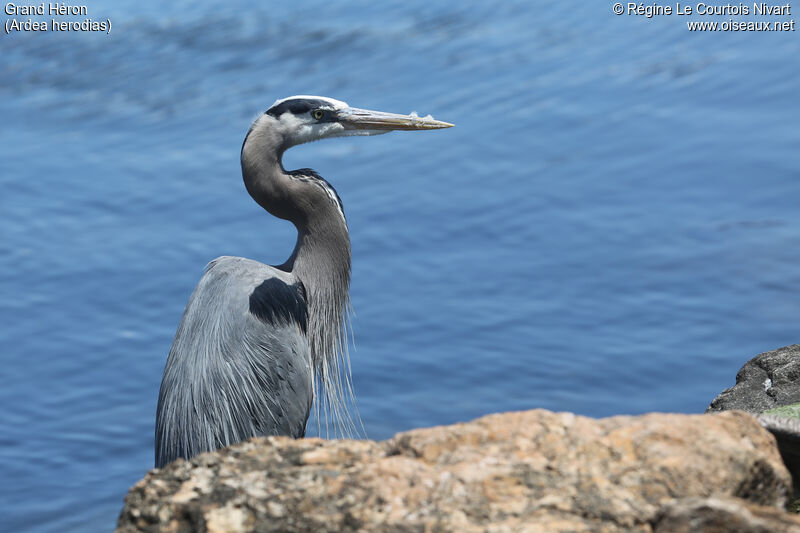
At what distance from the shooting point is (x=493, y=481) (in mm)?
2221

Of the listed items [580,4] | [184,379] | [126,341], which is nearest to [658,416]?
[184,379]

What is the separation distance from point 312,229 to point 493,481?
3.29 meters

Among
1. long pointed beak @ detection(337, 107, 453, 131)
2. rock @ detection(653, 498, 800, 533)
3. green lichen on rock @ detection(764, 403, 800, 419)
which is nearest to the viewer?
rock @ detection(653, 498, 800, 533)

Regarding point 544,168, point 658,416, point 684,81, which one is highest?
point 684,81

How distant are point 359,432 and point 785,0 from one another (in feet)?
30.1

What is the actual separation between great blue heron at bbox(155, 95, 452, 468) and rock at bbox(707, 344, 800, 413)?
198cm

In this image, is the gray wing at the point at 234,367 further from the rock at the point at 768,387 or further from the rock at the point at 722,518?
the rock at the point at 722,518

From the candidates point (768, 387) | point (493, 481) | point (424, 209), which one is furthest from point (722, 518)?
point (424, 209)

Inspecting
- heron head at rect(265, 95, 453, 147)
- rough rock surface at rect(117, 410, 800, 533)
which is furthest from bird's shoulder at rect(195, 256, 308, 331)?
rough rock surface at rect(117, 410, 800, 533)

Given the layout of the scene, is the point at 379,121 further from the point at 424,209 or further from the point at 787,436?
→ the point at 424,209

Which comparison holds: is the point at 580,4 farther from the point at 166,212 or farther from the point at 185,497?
the point at 185,497

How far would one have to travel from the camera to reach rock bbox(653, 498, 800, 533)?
198cm

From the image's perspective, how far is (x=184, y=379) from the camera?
479 cm

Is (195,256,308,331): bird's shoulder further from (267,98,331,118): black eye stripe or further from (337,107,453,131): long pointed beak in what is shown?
(337,107,453,131): long pointed beak
